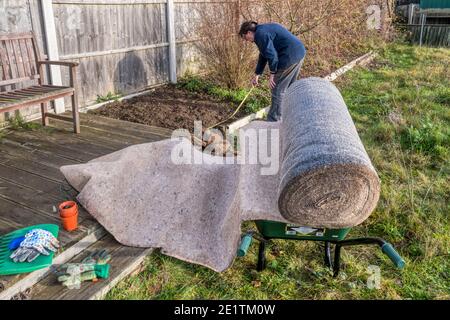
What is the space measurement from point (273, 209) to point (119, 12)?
5.38 metres

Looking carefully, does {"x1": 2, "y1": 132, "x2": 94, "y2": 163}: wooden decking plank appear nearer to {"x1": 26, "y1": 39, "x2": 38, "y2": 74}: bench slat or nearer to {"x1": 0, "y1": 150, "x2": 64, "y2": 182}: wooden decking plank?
{"x1": 0, "y1": 150, "x2": 64, "y2": 182}: wooden decking plank

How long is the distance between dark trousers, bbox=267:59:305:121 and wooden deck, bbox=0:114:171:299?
5.77ft

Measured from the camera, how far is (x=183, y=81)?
8281 mm

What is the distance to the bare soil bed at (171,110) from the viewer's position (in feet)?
19.6

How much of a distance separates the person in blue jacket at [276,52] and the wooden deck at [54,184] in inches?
68.7

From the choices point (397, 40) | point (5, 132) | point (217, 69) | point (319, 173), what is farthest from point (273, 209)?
point (397, 40)

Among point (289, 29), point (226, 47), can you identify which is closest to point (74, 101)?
point (226, 47)

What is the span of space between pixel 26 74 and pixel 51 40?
77cm

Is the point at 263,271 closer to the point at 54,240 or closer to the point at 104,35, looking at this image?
the point at 54,240

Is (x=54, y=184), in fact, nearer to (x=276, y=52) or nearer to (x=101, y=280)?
(x=101, y=280)

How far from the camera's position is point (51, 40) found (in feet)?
18.0

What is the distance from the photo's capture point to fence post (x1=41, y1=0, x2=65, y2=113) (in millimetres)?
5324

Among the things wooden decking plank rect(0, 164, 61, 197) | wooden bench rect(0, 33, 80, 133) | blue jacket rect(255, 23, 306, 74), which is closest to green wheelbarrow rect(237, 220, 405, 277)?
wooden decking plank rect(0, 164, 61, 197)

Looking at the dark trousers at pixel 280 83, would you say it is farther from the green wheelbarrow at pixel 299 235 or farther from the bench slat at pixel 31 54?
the green wheelbarrow at pixel 299 235
